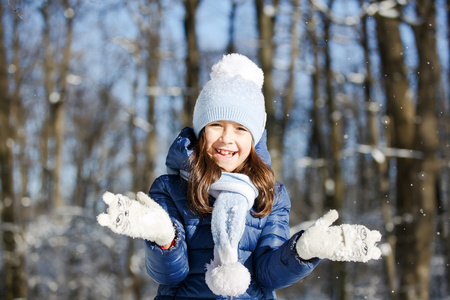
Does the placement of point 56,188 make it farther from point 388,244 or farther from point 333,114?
point 388,244

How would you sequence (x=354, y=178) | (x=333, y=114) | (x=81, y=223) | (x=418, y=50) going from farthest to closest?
(x=354, y=178), (x=81, y=223), (x=333, y=114), (x=418, y=50)

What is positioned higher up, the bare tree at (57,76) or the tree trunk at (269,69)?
the bare tree at (57,76)

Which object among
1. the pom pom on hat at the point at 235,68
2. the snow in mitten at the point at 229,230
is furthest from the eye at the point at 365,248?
the pom pom on hat at the point at 235,68

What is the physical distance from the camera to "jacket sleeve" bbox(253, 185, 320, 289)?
1.86 m

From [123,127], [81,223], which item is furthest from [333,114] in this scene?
[123,127]

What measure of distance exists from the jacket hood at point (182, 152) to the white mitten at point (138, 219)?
1.16 feet

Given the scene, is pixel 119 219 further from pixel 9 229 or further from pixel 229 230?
pixel 9 229

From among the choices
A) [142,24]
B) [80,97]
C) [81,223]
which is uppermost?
[80,97]

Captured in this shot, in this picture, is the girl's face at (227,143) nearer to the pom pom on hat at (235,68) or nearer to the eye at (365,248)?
the pom pom on hat at (235,68)

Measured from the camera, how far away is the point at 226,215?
1992mm

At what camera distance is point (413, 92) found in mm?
9469

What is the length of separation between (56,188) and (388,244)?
927 cm

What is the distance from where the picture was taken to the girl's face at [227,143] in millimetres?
2156

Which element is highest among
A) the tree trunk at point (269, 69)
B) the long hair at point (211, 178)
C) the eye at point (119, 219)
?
the tree trunk at point (269, 69)
